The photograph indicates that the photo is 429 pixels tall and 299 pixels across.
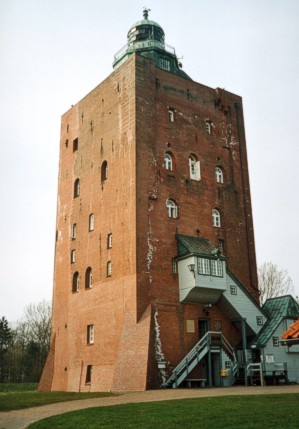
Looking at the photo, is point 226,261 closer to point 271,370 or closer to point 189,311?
point 189,311

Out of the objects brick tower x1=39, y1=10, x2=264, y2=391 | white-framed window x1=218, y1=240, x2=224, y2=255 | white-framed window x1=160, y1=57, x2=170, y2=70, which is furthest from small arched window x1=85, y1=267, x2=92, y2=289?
white-framed window x1=160, y1=57, x2=170, y2=70

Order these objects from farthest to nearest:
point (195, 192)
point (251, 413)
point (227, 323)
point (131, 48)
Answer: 1. point (131, 48)
2. point (195, 192)
3. point (227, 323)
4. point (251, 413)

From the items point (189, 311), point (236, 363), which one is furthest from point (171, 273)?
point (236, 363)

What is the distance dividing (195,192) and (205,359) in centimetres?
1121

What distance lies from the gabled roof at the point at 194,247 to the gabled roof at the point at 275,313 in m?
5.46

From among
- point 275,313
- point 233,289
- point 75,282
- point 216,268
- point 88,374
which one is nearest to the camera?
point 216,268

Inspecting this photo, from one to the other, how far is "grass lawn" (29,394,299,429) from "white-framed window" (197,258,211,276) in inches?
510

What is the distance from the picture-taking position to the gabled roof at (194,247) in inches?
1228

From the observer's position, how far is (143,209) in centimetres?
3147

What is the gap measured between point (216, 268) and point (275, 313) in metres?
5.57

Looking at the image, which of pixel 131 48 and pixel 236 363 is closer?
pixel 236 363

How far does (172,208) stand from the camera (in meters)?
33.4

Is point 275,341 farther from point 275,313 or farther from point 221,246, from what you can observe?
point 221,246

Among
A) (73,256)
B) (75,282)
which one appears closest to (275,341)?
(75,282)
